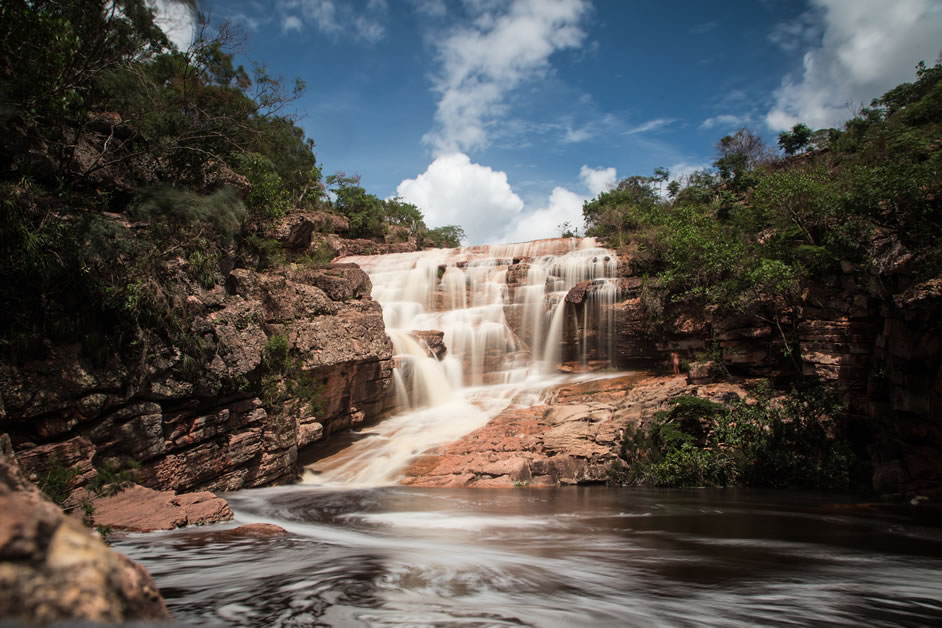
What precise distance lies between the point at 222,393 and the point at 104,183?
16.2 ft

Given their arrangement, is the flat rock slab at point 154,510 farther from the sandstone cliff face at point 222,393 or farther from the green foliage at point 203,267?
the green foliage at point 203,267

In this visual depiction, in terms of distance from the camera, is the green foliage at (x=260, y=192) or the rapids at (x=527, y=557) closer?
the rapids at (x=527, y=557)

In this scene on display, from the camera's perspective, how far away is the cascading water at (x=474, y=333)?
14.6m

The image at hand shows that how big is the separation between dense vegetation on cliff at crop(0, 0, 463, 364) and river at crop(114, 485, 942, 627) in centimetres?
404

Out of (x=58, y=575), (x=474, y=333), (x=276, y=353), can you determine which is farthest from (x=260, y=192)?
(x=58, y=575)

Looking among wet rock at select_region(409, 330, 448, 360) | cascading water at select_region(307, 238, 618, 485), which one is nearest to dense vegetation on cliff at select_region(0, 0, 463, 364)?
cascading water at select_region(307, 238, 618, 485)

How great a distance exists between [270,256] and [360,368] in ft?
14.6

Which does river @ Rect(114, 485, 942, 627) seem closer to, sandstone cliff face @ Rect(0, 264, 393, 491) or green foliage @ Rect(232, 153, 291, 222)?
sandstone cliff face @ Rect(0, 264, 393, 491)

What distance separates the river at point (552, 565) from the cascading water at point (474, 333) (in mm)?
4401

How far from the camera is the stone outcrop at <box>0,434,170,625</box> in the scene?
45.9 inches

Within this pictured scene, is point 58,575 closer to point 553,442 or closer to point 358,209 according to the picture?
point 553,442

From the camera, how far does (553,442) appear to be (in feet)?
42.7

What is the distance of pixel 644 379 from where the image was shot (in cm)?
1689

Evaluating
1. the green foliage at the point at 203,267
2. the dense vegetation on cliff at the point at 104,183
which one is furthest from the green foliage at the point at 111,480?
the green foliage at the point at 203,267
